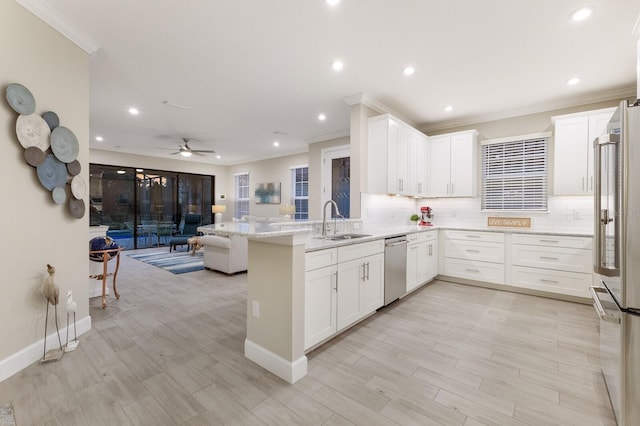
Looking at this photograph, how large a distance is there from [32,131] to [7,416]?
2023mm

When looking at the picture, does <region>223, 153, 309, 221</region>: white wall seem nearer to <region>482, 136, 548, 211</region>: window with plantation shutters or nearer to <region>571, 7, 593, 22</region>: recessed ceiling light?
<region>482, 136, 548, 211</region>: window with plantation shutters

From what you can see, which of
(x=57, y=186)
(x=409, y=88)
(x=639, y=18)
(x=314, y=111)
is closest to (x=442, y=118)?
(x=409, y=88)

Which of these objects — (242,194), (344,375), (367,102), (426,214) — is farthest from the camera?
(242,194)

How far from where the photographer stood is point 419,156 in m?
4.84

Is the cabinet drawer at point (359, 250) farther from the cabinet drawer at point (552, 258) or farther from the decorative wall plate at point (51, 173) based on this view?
the decorative wall plate at point (51, 173)

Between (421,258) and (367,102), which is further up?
(367,102)

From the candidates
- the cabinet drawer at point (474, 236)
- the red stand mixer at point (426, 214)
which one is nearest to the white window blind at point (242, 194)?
the red stand mixer at point (426, 214)

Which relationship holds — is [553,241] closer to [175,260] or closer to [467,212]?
[467,212]

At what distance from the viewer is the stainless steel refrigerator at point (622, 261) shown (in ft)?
4.80

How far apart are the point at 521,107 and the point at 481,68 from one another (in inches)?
70.2

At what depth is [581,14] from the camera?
2266mm

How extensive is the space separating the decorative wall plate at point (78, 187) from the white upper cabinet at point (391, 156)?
131 inches

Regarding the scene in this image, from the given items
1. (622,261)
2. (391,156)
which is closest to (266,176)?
(391,156)

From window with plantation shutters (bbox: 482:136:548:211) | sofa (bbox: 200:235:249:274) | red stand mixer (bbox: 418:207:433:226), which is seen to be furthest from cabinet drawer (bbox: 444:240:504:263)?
sofa (bbox: 200:235:249:274)
